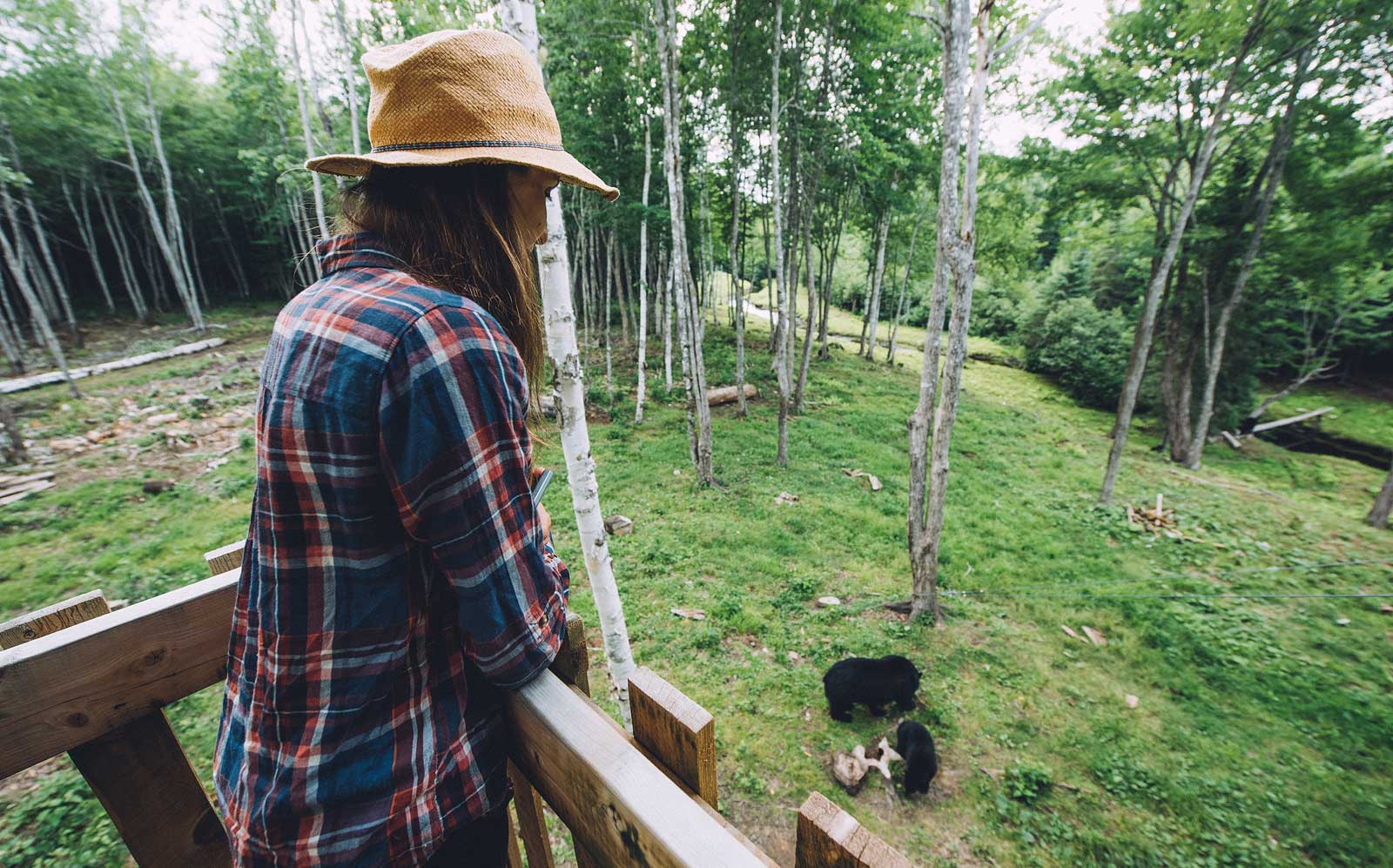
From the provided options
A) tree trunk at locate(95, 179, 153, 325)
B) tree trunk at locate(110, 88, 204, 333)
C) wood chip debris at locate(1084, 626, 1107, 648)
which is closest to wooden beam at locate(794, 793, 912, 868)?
wood chip debris at locate(1084, 626, 1107, 648)

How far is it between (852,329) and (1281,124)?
22415 mm

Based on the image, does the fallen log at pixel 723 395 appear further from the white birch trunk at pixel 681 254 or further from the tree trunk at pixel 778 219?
the white birch trunk at pixel 681 254

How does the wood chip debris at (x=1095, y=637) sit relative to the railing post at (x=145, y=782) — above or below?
below

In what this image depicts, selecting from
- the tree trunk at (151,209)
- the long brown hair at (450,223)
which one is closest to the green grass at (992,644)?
the long brown hair at (450,223)

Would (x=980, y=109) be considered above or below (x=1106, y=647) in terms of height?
above

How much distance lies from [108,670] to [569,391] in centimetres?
251

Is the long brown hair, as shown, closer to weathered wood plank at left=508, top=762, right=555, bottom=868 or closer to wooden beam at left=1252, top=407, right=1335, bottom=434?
weathered wood plank at left=508, top=762, right=555, bottom=868

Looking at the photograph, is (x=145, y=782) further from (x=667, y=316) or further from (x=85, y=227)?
(x=85, y=227)

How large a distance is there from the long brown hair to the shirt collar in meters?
0.03

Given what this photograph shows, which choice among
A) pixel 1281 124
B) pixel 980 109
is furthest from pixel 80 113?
pixel 1281 124

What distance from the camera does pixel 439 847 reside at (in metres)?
0.98

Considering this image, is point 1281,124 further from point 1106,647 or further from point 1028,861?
point 1028,861

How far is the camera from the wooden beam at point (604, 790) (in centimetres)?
68

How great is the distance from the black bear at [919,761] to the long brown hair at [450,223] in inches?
188
